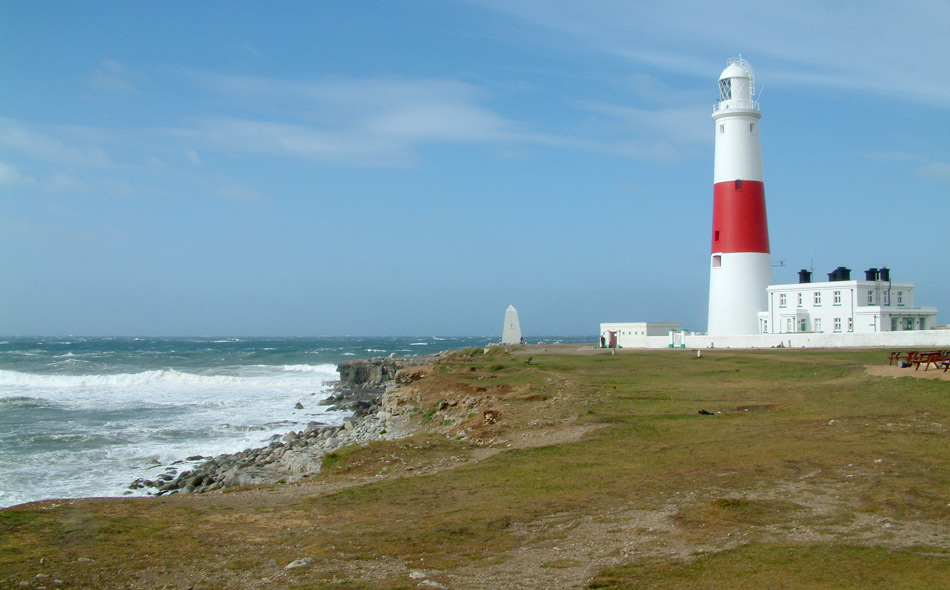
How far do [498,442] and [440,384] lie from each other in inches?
437

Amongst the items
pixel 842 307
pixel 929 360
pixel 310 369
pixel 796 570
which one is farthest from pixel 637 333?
pixel 796 570

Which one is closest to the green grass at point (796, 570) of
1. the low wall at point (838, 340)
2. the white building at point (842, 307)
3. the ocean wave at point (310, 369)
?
the low wall at point (838, 340)

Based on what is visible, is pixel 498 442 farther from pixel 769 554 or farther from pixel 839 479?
pixel 769 554

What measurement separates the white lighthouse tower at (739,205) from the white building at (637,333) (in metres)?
5.53

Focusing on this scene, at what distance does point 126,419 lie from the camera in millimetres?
29406

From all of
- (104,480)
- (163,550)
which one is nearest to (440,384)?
(104,480)

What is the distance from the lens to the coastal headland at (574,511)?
6.63 metres

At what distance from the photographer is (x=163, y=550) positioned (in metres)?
7.66

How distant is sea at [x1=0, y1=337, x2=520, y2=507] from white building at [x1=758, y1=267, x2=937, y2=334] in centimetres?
1924

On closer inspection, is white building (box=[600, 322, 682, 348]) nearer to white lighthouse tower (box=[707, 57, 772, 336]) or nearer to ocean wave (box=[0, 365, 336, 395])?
white lighthouse tower (box=[707, 57, 772, 336])

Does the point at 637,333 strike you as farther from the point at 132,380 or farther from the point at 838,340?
the point at 132,380

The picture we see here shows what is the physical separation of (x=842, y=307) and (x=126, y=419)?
96.4 ft

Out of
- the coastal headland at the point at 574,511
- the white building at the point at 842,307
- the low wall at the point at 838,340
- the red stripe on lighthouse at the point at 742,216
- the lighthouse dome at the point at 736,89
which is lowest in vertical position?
the coastal headland at the point at 574,511

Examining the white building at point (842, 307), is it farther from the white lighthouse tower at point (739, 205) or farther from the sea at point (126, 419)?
the sea at point (126, 419)
